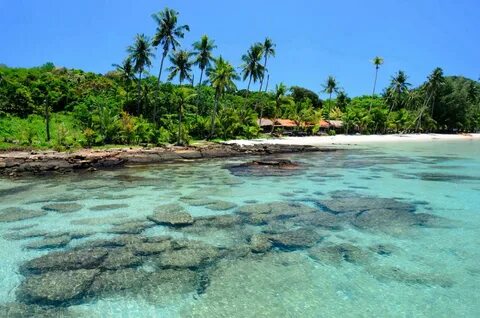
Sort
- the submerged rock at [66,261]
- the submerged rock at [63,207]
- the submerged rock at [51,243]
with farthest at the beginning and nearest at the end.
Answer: the submerged rock at [63,207] → the submerged rock at [51,243] → the submerged rock at [66,261]

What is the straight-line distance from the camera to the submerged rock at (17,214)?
14.7m

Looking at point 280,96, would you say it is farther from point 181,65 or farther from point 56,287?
point 56,287

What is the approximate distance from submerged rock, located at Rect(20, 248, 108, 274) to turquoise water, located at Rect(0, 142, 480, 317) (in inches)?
8.8

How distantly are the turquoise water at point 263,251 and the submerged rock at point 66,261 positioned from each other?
0.73 feet

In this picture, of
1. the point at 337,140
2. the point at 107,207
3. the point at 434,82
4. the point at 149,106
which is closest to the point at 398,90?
the point at 434,82

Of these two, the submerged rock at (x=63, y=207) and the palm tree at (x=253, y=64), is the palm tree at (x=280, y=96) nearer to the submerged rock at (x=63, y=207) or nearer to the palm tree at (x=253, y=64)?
the palm tree at (x=253, y=64)

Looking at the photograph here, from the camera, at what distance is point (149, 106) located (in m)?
56.1

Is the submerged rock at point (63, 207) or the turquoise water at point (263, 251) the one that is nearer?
the turquoise water at point (263, 251)

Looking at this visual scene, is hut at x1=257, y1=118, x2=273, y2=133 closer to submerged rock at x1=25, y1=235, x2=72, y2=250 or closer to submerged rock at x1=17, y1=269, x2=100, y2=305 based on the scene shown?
submerged rock at x1=25, y1=235, x2=72, y2=250

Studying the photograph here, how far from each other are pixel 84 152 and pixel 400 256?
30852mm

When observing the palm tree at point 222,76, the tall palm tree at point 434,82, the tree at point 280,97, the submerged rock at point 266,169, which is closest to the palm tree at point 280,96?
the tree at point 280,97

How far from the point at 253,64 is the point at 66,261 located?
50.6 metres

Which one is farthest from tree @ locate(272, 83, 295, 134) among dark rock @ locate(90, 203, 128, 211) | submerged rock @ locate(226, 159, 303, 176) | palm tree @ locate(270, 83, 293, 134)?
dark rock @ locate(90, 203, 128, 211)

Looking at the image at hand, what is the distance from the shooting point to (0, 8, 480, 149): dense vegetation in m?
42.0
